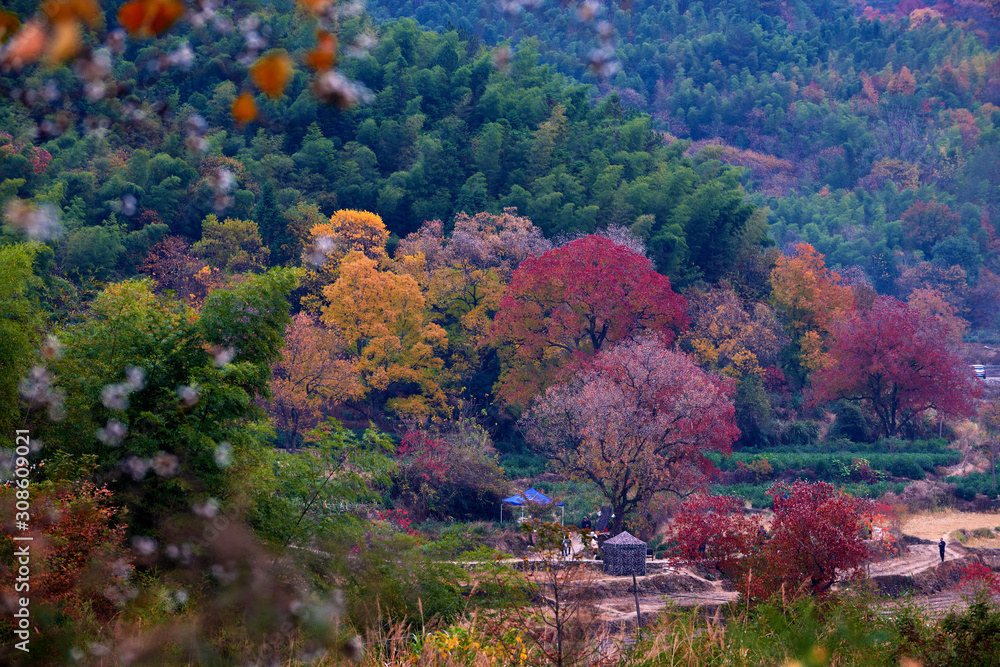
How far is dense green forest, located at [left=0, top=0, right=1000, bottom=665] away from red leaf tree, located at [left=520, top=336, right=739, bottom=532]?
96 millimetres

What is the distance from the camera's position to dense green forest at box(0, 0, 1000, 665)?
5.55m

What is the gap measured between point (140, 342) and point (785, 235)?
6388 centimetres

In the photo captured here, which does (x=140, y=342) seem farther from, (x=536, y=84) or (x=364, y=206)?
(x=536, y=84)

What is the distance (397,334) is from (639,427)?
35.9 ft

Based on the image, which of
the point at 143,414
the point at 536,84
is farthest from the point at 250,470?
the point at 536,84

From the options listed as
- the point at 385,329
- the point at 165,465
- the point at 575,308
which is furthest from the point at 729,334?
the point at 165,465

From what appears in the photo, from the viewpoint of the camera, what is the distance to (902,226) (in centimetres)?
6419

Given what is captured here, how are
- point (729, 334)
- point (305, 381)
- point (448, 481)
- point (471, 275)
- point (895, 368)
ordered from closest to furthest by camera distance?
1. point (448, 481)
2. point (305, 381)
3. point (895, 368)
4. point (471, 275)
5. point (729, 334)

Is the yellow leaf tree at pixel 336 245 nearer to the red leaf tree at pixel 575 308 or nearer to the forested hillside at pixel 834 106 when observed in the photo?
the red leaf tree at pixel 575 308

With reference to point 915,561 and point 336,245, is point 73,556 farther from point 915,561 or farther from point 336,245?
point 336,245

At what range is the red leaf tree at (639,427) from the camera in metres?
19.1

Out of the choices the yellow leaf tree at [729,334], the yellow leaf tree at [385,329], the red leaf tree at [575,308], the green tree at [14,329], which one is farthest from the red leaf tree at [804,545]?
the yellow leaf tree at [729,334]

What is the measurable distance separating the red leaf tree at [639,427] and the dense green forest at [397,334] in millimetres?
96

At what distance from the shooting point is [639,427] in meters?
19.3
